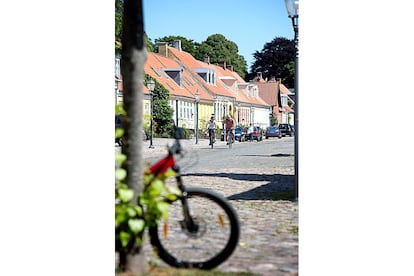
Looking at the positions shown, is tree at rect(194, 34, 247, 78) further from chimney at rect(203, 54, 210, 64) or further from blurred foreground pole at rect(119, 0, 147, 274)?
blurred foreground pole at rect(119, 0, 147, 274)

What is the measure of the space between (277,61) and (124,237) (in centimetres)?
118

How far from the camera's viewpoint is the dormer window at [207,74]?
3.77 meters

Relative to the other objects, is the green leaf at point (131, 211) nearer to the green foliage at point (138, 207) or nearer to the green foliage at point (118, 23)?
the green foliage at point (138, 207)

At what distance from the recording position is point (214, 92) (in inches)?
149

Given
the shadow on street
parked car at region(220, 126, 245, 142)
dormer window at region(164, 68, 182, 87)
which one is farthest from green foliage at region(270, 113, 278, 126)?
dormer window at region(164, 68, 182, 87)

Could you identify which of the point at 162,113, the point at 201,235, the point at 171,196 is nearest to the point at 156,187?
the point at 171,196

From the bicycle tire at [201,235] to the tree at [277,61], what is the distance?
0.74 meters

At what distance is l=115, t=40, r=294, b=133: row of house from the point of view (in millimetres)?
3727

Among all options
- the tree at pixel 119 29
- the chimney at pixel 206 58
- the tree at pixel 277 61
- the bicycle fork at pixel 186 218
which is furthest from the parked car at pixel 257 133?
the tree at pixel 119 29

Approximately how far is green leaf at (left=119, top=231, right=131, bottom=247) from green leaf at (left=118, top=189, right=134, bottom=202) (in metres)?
0.16
